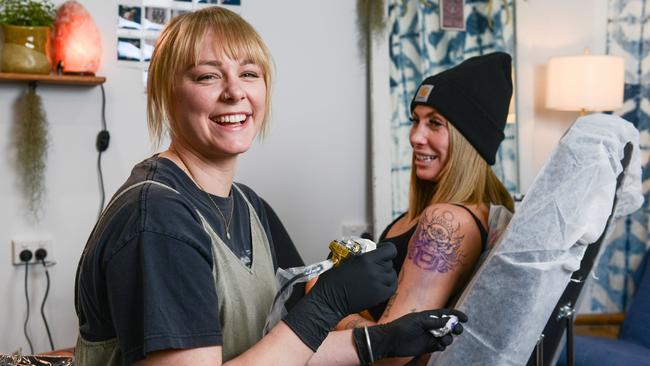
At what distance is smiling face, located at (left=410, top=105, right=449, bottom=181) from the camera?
1.96 m

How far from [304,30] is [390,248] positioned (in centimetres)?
197

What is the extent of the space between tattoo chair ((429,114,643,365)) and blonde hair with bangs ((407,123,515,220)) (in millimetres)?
465

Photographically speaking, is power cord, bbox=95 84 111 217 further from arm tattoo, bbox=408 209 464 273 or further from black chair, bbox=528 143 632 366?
black chair, bbox=528 143 632 366

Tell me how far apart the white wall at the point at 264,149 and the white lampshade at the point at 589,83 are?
0.95m

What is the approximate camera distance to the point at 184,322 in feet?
3.22

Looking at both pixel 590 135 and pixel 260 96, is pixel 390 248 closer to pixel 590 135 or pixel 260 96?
pixel 260 96

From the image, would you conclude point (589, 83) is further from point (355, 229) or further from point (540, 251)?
point (540, 251)

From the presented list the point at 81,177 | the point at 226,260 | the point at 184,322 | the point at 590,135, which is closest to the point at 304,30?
Answer: the point at 81,177

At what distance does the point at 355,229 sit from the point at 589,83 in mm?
1271

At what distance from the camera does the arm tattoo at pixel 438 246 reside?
Answer: 1.67 meters

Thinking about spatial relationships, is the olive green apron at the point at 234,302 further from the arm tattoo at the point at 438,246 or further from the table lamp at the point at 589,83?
the table lamp at the point at 589,83

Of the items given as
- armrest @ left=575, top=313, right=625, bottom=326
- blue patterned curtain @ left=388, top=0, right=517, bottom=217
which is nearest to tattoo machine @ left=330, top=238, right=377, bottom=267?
blue patterned curtain @ left=388, top=0, right=517, bottom=217

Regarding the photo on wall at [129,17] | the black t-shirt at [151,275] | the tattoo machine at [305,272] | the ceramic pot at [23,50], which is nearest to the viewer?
the black t-shirt at [151,275]

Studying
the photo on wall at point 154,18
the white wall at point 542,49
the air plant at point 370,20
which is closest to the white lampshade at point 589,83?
the white wall at point 542,49
